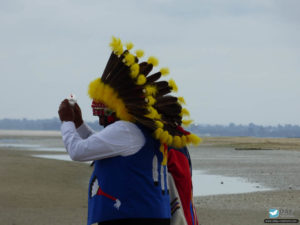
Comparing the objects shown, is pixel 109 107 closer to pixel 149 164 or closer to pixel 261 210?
pixel 149 164

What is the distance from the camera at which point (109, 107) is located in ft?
11.8

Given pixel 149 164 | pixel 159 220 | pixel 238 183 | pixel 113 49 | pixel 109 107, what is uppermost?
pixel 113 49

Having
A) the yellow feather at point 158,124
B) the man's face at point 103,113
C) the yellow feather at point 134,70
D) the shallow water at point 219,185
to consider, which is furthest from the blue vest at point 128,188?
the shallow water at point 219,185

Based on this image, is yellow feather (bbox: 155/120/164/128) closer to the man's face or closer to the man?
the man

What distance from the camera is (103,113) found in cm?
365

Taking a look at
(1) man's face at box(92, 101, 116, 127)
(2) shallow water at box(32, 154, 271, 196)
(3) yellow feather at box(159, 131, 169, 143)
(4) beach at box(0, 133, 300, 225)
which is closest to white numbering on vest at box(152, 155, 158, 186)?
(3) yellow feather at box(159, 131, 169, 143)

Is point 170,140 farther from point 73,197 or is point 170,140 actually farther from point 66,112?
point 73,197

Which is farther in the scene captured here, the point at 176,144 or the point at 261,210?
the point at 261,210

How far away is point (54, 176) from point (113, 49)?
1306 cm

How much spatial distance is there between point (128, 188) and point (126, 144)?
28cm

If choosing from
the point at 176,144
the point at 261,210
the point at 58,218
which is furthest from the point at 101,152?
the point at 261,210

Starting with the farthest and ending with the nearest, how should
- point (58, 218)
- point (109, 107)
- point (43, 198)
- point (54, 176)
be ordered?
point (54, 176) → point (43, 198) → point (58, 218) → point (109, 107)

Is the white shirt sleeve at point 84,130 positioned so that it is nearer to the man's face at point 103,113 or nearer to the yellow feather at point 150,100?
the man's face at point 103,113

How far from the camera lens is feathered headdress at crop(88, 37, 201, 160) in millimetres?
3508
